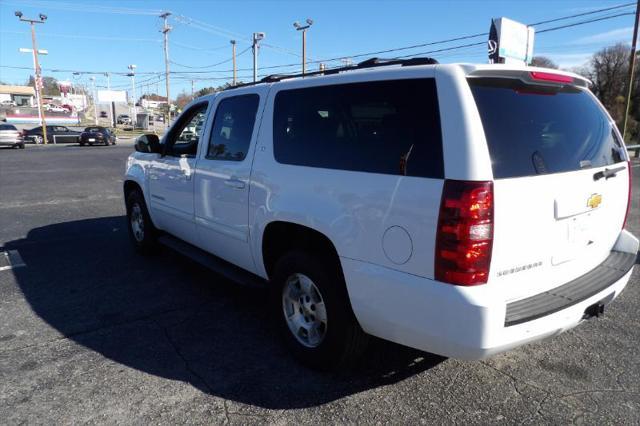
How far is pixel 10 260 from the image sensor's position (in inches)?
230

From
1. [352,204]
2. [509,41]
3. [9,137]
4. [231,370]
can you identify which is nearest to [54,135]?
[9,137]

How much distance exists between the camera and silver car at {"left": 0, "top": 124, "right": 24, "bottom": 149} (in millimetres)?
30000

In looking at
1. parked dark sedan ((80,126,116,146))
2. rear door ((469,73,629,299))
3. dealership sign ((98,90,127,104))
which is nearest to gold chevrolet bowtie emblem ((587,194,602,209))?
rear door ((469,73,629,299))

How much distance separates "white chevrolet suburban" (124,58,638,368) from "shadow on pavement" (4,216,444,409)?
0.82ft

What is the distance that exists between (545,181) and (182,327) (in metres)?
2.98

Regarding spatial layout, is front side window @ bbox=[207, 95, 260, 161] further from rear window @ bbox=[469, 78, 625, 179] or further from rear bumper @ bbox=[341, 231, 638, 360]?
rear window @ bbox=[469, 78, 625, 179]

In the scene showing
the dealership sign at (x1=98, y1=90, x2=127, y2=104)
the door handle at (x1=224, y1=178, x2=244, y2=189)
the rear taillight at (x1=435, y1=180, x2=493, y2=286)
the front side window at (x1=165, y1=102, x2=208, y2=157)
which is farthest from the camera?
the dealership sign at (x1=98, y1=90, x2=127, y2=104)

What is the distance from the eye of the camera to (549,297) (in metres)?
2.63

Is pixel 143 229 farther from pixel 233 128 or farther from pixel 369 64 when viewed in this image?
pixel 369 64

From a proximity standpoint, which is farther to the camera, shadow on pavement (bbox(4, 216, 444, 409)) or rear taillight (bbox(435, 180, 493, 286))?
shadow on pavement (bbox(4, 216, 444, 409))

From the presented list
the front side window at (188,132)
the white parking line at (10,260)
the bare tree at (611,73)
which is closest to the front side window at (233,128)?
the front side window at (188,132)

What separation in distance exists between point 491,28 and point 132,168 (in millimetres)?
19043

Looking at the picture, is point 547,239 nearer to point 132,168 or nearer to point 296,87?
point 296,87

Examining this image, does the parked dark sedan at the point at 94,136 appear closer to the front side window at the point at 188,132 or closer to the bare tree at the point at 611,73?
the front side window at the point at 188,132
